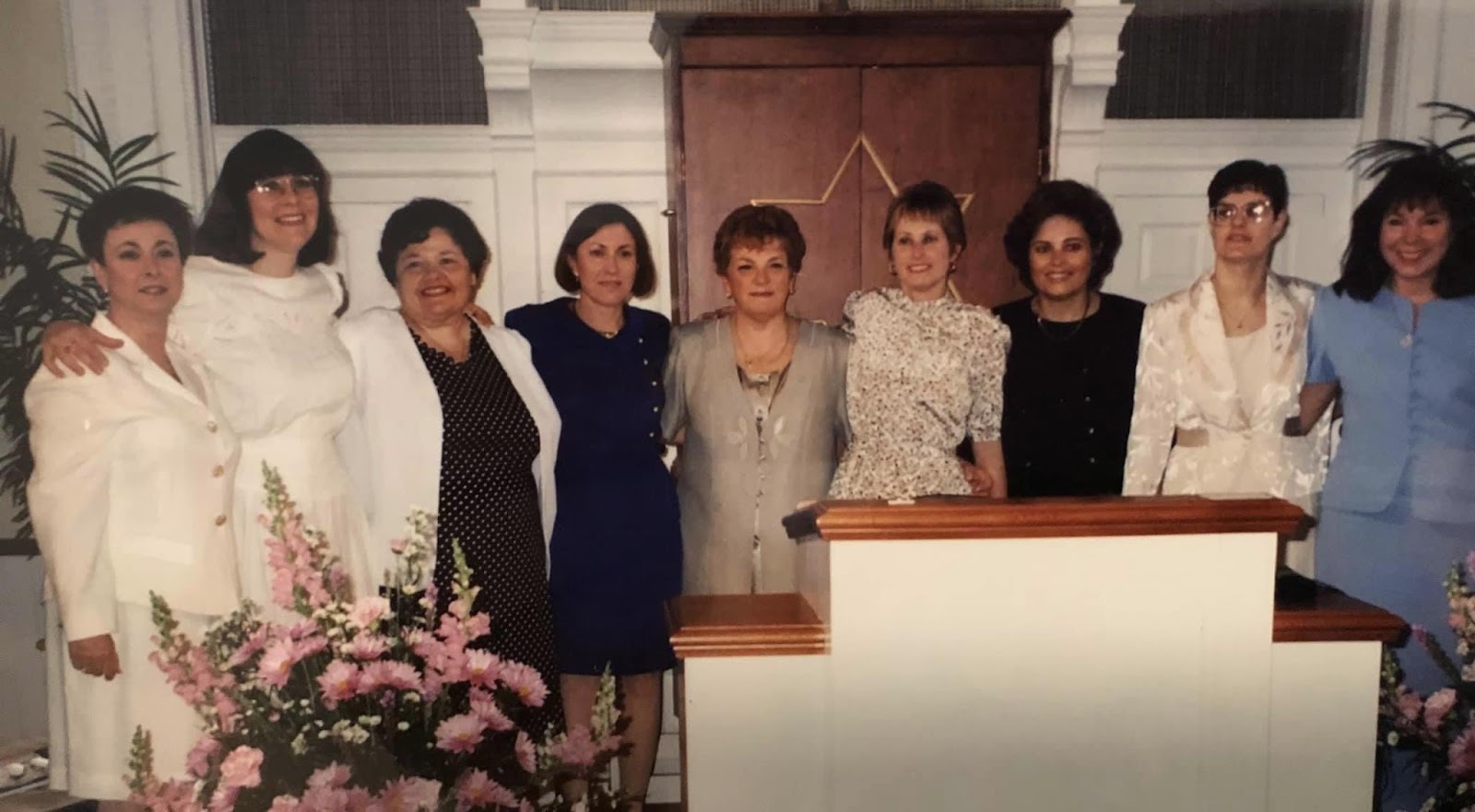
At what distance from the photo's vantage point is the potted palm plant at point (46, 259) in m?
1.78

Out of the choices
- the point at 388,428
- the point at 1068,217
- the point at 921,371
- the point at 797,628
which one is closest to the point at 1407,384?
the point at 1068,217

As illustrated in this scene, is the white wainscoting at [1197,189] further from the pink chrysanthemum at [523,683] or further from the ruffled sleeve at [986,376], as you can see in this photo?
the pink chrysanthemum at [523,683]

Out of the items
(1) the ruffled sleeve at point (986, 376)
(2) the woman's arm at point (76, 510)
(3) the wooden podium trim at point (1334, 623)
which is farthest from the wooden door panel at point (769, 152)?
(2) the woman's arm at point (76, 510)

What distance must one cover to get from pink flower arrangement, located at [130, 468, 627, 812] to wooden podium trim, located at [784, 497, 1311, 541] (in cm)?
46

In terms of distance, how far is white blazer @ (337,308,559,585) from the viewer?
6.17 ft

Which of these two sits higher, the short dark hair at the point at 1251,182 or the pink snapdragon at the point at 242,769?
the short dark hair at the point at 1251,182

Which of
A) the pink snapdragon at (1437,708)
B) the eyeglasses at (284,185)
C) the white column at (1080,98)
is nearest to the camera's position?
the pink snapdragon at (1437,708)

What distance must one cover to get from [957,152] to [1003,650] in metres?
0.95

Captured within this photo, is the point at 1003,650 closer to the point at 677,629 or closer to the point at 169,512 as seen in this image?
the point at 677,629

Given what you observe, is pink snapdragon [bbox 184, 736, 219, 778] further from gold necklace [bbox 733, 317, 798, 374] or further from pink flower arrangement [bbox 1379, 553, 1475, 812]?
pink flower arrangement [bbox 1379, 553, 1475, 812]

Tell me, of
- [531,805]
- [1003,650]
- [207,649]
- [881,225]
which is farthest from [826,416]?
[207,649]

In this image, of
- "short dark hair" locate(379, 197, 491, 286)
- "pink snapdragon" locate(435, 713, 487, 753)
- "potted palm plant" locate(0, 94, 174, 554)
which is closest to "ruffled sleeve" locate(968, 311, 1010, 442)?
"short dark hair" locate(379, 197, 491, 286)

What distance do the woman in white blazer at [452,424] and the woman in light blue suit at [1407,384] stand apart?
1.50 m

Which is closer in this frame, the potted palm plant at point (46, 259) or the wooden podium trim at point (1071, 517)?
the wooden podium trim at point (1071, 517)
